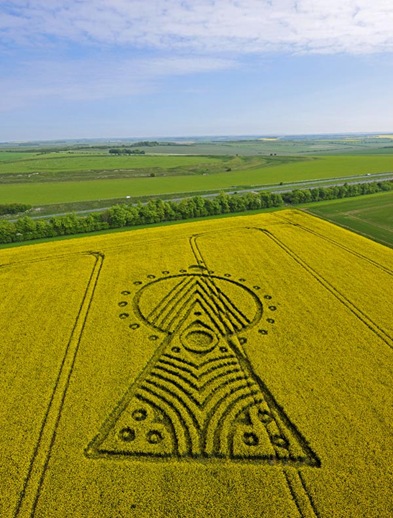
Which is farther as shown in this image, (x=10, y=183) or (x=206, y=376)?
(x=10, y=183)

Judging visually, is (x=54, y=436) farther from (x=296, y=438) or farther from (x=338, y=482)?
(x=338, y=482)

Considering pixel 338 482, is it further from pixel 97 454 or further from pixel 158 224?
pixel 158 224

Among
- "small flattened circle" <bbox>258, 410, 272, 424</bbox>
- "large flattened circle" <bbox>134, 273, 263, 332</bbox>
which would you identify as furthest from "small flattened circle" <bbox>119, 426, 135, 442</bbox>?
"large flattened circle" <bbox>134, 273, 263, 332</bbox>

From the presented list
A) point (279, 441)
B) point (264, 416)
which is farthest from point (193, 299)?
point (279, 441)

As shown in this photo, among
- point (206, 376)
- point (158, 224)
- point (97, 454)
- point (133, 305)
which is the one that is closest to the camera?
point (97, 454)

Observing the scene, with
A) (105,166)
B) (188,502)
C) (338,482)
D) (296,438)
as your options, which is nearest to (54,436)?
(188,502)

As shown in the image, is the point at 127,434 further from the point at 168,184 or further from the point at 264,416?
the point at 168,184

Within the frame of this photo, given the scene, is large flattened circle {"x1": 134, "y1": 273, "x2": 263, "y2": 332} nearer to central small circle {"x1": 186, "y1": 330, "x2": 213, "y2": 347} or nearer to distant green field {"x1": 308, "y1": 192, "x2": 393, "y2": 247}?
central small circle {"x1": 186, "y1": 330, "x2": 213, "y2": 347}

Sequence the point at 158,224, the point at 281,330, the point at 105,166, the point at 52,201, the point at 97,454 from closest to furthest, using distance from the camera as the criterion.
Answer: the point at 97,454, the point at 281,330, the point at 158,224, the point at 52,201, the point at 105,166
